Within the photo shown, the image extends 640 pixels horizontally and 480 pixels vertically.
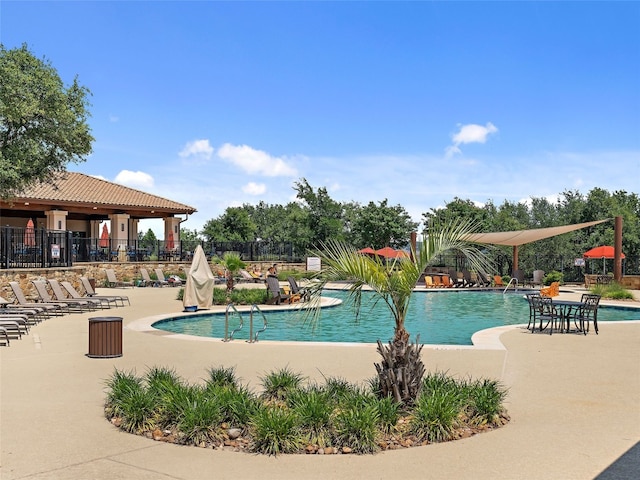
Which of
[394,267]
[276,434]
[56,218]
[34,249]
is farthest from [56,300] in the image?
[56,218]

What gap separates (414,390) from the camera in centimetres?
629

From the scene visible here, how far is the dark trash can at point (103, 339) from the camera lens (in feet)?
Result: 32.5

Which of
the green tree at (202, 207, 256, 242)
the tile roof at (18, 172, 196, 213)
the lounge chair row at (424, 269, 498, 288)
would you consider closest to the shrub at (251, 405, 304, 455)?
the lounge chair row at (424, 269, 498, 288)

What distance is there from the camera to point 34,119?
1948 centimetres

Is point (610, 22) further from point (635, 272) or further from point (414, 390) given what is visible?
point (635, 272)

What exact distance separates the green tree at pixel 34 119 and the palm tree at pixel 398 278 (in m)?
14.9

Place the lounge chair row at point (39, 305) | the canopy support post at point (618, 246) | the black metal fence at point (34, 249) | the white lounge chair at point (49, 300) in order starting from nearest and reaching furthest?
the lounge chair row at point (39, 305) → the white lounge chair at point (49, 300) → the black metal fence at point (34, 249) → the canopy support post at point (618, 246)

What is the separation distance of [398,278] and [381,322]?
1123 cm

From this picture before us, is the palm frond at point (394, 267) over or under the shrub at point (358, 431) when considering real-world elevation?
over

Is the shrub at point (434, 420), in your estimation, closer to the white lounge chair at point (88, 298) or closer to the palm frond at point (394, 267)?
the palm frond at point (394, 267)

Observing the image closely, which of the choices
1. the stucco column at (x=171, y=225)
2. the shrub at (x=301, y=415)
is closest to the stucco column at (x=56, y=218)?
the stucco column at (x=171, y=225)

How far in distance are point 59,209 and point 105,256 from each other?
355 cm

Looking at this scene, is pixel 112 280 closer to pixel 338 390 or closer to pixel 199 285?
pixel 199 285

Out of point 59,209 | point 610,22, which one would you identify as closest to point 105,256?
point 59,209
